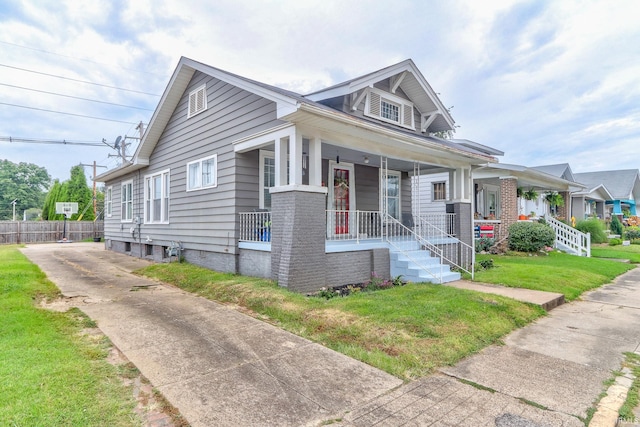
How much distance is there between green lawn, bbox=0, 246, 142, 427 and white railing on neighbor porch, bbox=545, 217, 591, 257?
17.6 metres

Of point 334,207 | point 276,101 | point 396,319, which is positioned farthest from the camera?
point 334,207

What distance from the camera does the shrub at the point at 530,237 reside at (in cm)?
1412

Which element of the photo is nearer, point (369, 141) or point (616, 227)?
point (369, 141)

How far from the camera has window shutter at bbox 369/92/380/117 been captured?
9.75 m

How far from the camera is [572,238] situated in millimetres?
15859

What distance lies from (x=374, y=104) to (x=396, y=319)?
6769 millimetres

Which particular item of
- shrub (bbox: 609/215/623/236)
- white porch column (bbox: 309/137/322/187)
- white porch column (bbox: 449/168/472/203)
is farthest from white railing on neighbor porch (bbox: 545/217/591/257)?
white porch column (bbox: 309/137/322/187)

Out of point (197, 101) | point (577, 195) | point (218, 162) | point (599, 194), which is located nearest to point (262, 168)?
point (218, 162)

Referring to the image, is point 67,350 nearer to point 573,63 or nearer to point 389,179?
point 389,179

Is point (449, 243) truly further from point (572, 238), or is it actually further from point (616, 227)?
point (616, 227)

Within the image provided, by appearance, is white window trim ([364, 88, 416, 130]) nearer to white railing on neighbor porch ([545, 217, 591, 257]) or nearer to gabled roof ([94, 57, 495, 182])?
gabled roof ([94, 57, 495, 182])

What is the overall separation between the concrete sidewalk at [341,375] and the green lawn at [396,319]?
0.21 meters

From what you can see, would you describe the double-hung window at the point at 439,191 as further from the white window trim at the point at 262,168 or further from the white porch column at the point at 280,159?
the white porch column at the point at 280,159

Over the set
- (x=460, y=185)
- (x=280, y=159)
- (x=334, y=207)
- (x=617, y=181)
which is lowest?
(x=334, y=207)
